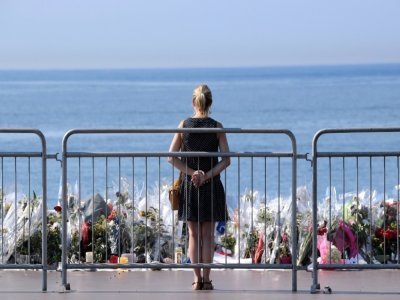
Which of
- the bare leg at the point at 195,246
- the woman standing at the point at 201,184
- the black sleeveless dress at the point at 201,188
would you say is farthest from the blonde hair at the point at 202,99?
the bare leg at the point at 195,246

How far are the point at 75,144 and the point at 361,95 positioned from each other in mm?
44716

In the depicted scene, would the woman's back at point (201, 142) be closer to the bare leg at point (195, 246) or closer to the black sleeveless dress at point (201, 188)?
the black sleeveless dress at point (201, 188)

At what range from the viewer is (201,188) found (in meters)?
12.6

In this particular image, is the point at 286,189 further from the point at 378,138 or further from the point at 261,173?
the point at 378,138

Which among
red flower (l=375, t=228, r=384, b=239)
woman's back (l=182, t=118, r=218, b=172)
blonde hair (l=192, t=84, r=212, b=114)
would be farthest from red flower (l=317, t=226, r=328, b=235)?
blonde hair (l=192, t=84, r=212, b=114)

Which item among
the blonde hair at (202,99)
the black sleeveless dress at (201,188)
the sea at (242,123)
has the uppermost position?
the sea at (242,123)

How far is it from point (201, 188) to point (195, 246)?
1.73ft

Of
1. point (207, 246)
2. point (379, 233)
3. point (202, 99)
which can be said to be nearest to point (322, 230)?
point (379, 233)

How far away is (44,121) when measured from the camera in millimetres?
58125

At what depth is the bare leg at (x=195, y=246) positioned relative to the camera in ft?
41.4

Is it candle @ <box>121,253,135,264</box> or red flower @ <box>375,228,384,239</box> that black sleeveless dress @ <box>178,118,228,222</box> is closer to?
candle @ <box>121,253,135,264</box>

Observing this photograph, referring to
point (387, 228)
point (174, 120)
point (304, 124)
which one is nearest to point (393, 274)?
point (387, 228)

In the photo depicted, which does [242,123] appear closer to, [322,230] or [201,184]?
[322,230]

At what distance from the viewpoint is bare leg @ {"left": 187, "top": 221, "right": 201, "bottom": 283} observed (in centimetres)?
1262
